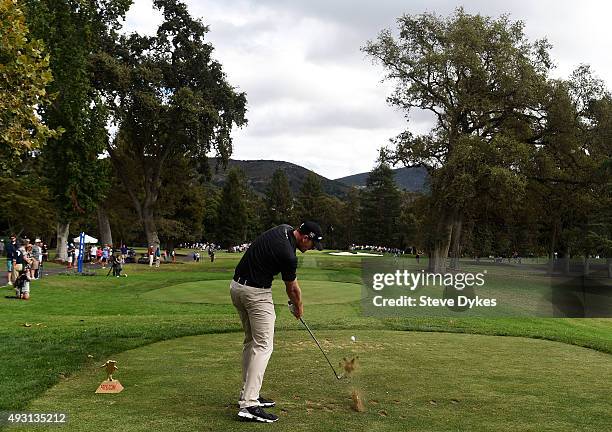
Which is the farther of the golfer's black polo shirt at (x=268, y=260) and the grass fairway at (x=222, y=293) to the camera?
the grass fairway at (x=222, y=293)

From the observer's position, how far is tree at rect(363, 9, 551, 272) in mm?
37438

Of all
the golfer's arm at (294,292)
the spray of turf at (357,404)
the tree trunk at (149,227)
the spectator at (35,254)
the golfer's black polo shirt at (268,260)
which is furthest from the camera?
the tree trunk at (149,227)

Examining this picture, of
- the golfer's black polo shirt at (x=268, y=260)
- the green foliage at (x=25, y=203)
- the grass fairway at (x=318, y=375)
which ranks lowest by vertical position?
the grass fairway at (x=318, y=375)

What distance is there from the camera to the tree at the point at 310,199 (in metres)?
142

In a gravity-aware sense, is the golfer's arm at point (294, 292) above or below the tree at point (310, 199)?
below

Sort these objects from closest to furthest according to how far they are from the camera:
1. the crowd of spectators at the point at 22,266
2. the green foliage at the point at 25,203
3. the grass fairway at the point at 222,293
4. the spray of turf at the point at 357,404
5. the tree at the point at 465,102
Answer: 1. the spray of turf at the point at 357,404
2. the crowd of spectators at the point at 22,266
3. the grass fairway at the point at 222,293
4. the tree at the point at 465,102
5. the green foliage at the point at 25,203

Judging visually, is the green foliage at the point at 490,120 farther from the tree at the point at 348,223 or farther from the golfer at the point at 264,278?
the tree at the point at 348,223

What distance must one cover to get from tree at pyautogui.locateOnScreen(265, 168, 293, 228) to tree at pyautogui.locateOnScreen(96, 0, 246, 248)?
3465 inches

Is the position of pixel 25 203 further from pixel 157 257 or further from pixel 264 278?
pixel 264 278

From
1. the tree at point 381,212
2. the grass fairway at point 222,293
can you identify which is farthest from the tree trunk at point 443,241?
the tree at point 381,212

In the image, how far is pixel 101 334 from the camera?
38.2 feet

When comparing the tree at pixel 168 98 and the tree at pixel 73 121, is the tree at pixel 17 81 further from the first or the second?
the tree at pixel 168 98

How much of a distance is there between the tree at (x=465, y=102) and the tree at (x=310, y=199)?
97.2 meters

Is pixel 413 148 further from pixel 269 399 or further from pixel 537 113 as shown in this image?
pixel 269 399
